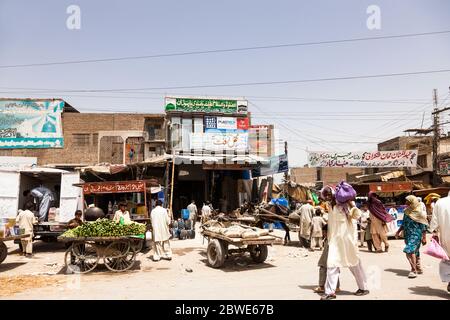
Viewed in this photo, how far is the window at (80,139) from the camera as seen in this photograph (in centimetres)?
3047

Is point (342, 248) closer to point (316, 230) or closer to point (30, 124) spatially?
point (316, 230)

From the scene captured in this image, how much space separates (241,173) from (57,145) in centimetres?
1566

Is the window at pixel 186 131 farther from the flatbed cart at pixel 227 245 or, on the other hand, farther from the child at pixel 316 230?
the flatbed cart at pixel 227 245

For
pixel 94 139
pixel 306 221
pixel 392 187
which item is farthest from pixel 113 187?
pixel 94 139

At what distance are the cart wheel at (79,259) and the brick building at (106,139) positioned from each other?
21.0 m

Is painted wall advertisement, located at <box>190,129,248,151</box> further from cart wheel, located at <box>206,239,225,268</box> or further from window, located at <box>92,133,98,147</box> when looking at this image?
cart wheel, located at <box>206,239,225,268</box>

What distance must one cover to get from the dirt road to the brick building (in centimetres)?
1945

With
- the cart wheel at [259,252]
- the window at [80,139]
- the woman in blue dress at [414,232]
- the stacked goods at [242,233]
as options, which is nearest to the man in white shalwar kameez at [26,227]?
the stacked goods at [242,233]

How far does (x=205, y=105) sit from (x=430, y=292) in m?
24.7

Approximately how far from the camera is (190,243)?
14180 mm
